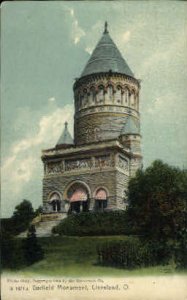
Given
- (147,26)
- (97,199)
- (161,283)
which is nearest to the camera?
(161,283)

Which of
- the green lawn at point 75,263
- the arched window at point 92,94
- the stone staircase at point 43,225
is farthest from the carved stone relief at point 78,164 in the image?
the green lawn at point 75,263

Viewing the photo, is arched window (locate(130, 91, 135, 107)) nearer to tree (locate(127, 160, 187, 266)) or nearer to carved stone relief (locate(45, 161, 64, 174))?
tree (locate(127, 160, 187, 266))

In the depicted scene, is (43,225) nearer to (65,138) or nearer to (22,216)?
(22,216)

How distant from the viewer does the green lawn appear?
6090 mm

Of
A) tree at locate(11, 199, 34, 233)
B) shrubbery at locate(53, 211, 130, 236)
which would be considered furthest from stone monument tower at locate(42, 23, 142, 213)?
tree at locate(11, 199, 34, 233)

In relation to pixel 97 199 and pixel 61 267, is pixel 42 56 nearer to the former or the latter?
pixel 97 199

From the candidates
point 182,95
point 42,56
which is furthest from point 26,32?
point 182,95

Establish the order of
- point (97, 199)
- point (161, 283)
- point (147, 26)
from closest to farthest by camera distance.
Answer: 1. point (161, 283)
2. point (147, 26)
3. point (97, 199)

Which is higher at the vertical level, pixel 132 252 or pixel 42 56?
pixel 42 56

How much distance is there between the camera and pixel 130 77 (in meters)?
6.74

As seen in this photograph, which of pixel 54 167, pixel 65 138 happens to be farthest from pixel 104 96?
pixel 54 167

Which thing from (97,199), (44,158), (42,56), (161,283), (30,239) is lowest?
(161,283)

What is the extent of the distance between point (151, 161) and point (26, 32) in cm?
192

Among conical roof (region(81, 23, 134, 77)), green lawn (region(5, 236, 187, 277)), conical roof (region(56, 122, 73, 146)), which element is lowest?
green lawn (region(5, 236, 187, 277))
